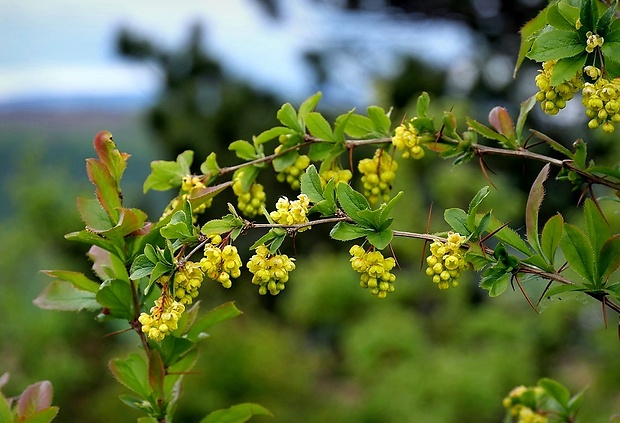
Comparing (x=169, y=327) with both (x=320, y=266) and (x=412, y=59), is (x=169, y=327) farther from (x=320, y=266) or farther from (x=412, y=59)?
(x=412, y=59)

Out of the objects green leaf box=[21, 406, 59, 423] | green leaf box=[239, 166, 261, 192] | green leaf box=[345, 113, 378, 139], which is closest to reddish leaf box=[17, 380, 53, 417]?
green leaf box=[21, 406, 59, 423]

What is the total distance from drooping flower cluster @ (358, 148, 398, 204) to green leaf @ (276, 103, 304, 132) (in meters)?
0.07

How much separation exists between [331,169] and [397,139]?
0.09 m

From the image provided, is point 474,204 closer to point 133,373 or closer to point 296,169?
point 296,169

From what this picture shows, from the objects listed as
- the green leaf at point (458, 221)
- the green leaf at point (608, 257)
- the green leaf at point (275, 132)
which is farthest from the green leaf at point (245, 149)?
the green leaf at point (608, 257)

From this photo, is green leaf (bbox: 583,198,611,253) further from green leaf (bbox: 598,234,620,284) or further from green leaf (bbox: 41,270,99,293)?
green leaf (bbox: 41,270,99,293)

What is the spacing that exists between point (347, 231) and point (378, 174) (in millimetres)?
163

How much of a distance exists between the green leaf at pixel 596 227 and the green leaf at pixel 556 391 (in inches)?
6.1

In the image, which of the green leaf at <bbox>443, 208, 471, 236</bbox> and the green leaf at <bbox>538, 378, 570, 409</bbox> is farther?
the green leaf at <bbox>538, 378, 570, 409</bbox>

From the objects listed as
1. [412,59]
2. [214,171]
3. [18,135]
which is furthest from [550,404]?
[18,135]

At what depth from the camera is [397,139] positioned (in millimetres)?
638

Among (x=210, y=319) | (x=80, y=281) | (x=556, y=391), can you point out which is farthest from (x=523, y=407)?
(x=80, y=281)

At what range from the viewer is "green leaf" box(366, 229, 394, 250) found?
1.68ft

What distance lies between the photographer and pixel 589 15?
0.52 m
